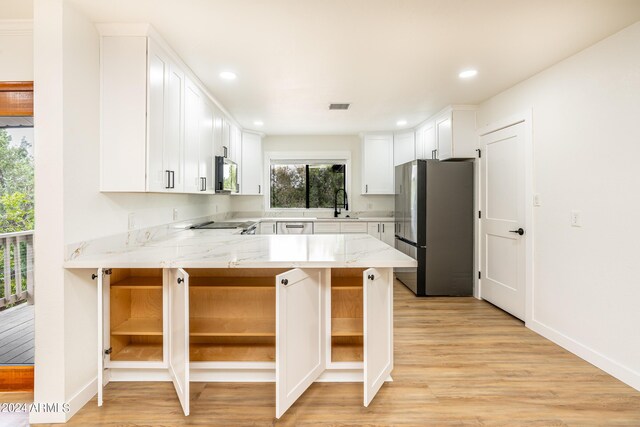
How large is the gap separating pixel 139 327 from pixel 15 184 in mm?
1176

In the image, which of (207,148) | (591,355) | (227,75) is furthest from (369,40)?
(591,355)

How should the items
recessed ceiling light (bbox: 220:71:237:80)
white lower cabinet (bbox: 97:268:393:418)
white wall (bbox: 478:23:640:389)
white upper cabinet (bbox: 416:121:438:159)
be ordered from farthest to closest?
1. white upper cabinet (bbox: 416:121:438:159)
2. recessed ceiling light (bbox: 220:71:237:80)
3. white wall (bbox: 478:23:640:389)
4. white lower cabinet (bbox: 97:268:393:418)

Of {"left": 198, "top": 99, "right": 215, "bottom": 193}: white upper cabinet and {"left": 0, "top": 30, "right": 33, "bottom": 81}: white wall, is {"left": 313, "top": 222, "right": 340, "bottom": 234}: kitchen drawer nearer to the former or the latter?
{"left": 198, "top": 99, "right": 215, "bottom": 193}: white upper cabinet

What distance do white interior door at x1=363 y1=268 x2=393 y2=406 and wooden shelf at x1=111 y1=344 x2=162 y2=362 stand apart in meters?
1.33

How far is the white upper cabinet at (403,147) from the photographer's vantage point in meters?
5.63

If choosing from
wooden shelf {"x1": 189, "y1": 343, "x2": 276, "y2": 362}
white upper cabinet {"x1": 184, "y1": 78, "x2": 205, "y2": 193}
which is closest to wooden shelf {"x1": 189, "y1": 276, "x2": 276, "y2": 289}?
wooden shelf {"x1": 189, "y1": 343, "x2": 276, "y2": 362}

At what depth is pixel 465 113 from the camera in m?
4.28

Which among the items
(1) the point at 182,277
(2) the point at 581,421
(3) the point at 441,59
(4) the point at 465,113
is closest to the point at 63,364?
(1) the point at 182,277

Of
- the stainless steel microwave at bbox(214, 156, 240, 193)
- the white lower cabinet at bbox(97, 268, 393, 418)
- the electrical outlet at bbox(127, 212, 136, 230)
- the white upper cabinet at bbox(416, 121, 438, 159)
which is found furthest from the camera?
the white upper cabinet at bbox(416, 121, 438, 159)

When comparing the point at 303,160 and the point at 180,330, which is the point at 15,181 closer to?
the point at 180,330

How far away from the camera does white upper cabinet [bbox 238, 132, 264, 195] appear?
5.61 metres

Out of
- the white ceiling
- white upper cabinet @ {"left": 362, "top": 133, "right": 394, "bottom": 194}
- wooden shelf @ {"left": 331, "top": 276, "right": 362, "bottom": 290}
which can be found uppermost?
the white ceiling

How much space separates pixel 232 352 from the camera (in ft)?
7.64

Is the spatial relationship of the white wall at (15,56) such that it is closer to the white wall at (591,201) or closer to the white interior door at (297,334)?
the white interior door at (297,334)
